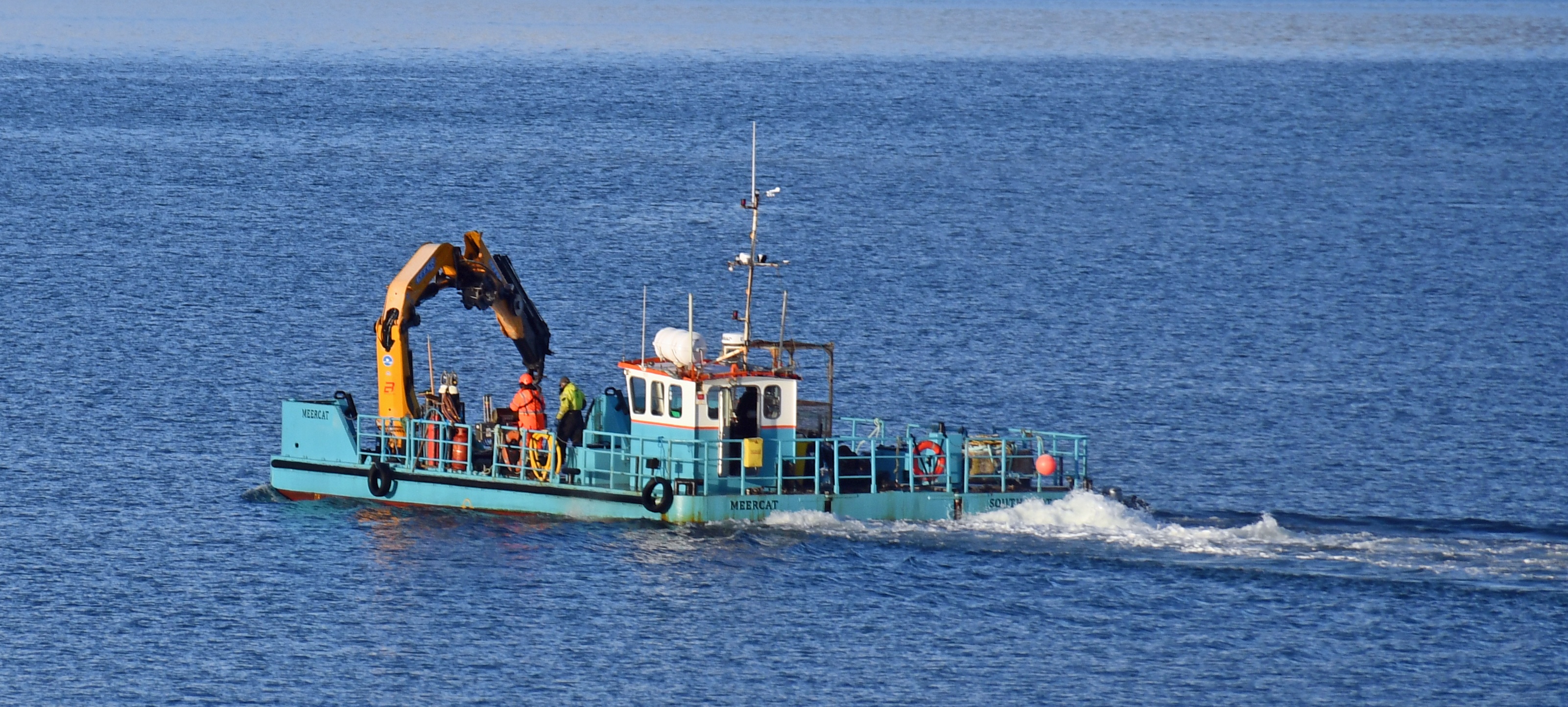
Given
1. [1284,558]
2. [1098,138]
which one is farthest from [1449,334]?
[1098,138]

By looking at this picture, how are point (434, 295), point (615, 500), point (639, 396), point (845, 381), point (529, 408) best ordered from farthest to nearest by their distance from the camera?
point (845, 381) < point (434, 295) < point (639, 396) < point (529, 408) < point (615, 500)

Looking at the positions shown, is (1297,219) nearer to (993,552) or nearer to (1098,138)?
(1098,138)

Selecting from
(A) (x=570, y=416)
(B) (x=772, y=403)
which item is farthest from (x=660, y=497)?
(B) (x=772, y=403)

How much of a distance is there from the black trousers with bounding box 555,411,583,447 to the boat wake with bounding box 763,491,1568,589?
3.91 m

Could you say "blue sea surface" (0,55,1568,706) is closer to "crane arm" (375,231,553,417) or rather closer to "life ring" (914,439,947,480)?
"life ring" (914,439,947,480)

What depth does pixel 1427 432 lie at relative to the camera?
172 ft

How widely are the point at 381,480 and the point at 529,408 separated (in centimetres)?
315

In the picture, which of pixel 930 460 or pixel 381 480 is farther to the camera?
pixel 381 480

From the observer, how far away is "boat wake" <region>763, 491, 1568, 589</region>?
3788cm

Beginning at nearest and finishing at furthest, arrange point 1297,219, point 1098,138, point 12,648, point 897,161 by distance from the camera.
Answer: point 12,648 → point 1297,219 → point 897,161 → point 1098,138

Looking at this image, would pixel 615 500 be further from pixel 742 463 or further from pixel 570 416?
pixel 742 463

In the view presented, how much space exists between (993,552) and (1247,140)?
3185 inches

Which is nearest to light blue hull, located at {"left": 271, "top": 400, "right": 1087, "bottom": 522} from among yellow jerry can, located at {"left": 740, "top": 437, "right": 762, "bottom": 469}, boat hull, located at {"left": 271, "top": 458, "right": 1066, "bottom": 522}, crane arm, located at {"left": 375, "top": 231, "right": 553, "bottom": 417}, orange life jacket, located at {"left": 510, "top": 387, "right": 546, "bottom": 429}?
boat hull, located at {"left": 271, "top": 458, "right": 1066, "bottom": 522}

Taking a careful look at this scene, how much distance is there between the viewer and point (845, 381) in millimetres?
57406
